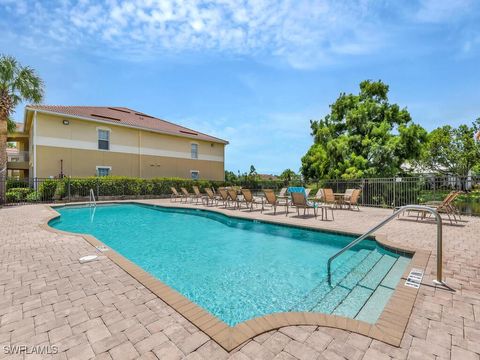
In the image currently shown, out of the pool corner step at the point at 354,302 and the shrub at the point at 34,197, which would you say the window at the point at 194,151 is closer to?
the shrub at the point at 34,197

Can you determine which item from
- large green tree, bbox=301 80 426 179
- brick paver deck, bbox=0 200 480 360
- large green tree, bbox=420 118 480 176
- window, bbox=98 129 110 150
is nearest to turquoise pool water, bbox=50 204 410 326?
brick paver deck, bbox=0 200 480 360

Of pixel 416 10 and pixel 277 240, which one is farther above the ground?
pixel 416 10

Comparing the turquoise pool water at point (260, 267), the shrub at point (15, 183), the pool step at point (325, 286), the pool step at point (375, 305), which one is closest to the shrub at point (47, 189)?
the shrub at point (15, 183)

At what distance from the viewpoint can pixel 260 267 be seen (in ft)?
15.6

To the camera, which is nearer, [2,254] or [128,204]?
[2,254]

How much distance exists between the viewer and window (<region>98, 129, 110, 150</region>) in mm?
19719

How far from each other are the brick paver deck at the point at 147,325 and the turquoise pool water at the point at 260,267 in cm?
71

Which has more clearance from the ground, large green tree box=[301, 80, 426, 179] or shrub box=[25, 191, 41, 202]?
large green tree box=[301, 80, 426, 179]

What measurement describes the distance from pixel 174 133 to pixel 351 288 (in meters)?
22.0

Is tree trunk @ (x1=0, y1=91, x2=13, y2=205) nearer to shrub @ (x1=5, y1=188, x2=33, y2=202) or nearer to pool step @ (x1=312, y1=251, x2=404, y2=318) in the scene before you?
shrub @ (x1=5, y1=188, x2=33, y2=202)

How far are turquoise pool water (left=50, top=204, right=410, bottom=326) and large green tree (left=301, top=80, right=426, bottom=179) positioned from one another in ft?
39.2

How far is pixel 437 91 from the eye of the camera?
1560cm

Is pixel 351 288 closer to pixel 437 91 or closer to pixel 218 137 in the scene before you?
pixel 437 91

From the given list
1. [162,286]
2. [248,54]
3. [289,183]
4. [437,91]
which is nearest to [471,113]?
[437,91]
